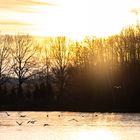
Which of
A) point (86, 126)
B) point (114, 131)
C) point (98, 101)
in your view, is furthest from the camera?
point (98, 101)

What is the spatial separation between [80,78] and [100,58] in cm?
505

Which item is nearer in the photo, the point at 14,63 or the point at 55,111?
the point at 55,111

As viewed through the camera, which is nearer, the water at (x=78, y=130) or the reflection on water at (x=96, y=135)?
the reflection on water at (x=96, y=135)

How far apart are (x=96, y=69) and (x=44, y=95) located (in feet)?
31.9

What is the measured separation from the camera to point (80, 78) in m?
93.6

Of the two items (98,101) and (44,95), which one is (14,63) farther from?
(98,101)

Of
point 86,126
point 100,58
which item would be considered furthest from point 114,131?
point 100,58

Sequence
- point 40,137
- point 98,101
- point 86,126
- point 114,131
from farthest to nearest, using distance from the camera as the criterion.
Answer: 1. point 98,101
2. point 86,126
3. point 114,131
4. point 40,137

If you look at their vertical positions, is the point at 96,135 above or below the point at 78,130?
below

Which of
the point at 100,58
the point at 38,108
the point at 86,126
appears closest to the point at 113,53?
the point at 100,58

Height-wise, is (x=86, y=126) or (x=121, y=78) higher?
(x=121, y=78)

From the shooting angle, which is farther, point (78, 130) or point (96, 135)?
point (78, 130)

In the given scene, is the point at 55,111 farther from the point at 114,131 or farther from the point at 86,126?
the point at 114,131

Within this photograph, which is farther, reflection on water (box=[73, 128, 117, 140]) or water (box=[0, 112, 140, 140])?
water (box=[0, 112, 140, 140])
